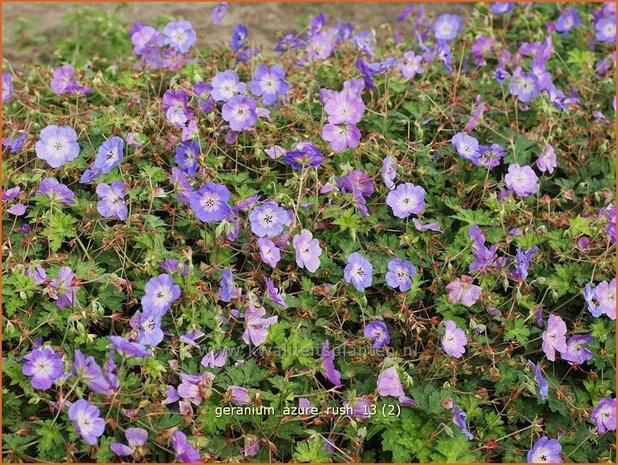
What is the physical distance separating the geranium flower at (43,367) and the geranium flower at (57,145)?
2.65 ft

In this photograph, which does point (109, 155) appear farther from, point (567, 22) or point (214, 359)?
point (567, 22)

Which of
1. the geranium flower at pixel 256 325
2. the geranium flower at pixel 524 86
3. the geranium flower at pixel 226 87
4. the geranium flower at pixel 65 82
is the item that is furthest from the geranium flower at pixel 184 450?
the geranium flower at pixel 524 86

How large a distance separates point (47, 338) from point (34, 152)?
34.7 inches

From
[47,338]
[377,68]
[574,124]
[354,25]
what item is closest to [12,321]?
[47,338]

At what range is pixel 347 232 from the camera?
10.3 feet

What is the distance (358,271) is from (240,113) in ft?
2.63

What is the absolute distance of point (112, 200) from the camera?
2992 millimetres

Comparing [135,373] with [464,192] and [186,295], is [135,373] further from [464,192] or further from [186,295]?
[464,192]

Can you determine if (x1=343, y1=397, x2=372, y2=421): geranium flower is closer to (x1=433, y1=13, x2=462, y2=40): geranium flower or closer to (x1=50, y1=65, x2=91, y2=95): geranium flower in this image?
(x1=50, y1=65, x2=91, y2=95): geranium flower

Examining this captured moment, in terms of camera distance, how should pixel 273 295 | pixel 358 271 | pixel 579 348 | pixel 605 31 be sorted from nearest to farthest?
pixel 273 295
pixel 358 271
pixel 579 348
pixel 605 31

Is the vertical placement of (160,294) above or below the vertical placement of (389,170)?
below

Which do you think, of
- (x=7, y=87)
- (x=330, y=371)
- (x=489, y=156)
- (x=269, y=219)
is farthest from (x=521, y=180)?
(x=7, y=87)

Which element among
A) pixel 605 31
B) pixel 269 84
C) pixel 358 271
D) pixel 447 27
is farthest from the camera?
pixel 605 31

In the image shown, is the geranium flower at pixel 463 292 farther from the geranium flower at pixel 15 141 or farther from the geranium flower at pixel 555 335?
the geranium flower at pixel 15 141
